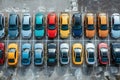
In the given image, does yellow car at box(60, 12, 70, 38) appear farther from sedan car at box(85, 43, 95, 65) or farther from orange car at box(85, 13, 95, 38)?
sedan car at box(85, 43, 95, 65)

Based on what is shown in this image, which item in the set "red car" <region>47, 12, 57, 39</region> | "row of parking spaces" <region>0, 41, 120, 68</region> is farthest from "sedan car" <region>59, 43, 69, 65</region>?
"red car" <region>47, 12, 57, 39</region>

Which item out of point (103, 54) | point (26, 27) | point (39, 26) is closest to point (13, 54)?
point (26, 27)

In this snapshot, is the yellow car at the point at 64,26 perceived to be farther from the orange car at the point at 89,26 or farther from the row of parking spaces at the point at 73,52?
the orange car at the point at 89,26

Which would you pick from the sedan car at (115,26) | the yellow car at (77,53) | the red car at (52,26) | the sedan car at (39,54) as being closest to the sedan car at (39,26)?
the red car at (52,26)

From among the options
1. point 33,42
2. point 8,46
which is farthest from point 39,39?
point 8,46

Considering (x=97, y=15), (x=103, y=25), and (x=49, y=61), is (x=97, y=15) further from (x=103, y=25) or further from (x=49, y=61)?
(x=49, y=61)

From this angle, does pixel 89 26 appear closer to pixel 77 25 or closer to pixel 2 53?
pixel 77 25
